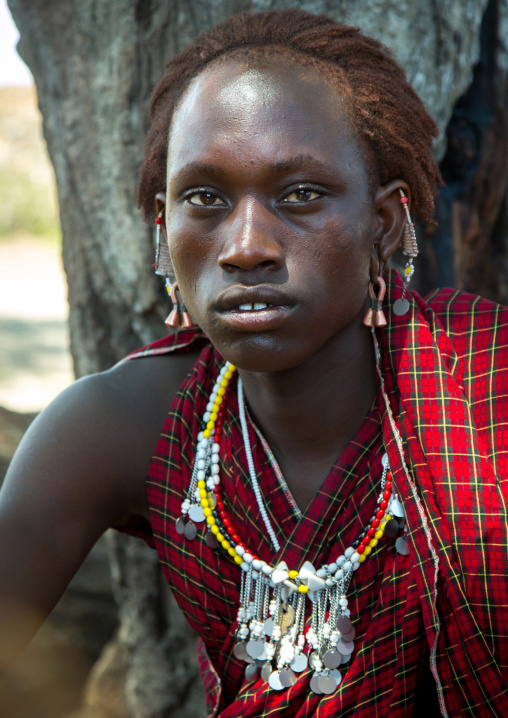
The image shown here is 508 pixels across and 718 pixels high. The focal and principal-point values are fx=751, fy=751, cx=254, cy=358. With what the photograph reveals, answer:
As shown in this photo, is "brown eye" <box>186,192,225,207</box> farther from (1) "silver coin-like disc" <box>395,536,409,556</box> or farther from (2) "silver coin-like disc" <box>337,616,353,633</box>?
(2) "silver coin-like disc" <box>337,616,353,633</box>

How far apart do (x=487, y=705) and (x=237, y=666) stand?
1.96 ft

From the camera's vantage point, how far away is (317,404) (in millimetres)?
1856

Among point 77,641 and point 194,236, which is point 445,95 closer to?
point 194,236

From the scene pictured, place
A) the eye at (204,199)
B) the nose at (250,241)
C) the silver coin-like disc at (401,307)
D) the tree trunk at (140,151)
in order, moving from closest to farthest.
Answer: the nose at (250,241) < the eye at (204,199) < the silver coin-like disc at (401,307) < the tree trunk at (140,151)

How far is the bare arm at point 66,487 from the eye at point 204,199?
59cm

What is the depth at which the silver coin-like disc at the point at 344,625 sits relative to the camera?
173 cm

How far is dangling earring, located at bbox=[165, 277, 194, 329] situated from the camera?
191cm

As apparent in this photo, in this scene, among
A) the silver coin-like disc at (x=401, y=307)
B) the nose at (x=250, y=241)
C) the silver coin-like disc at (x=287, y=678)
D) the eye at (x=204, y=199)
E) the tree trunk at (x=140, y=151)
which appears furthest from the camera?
the tree trunk at (x=140, y=151)

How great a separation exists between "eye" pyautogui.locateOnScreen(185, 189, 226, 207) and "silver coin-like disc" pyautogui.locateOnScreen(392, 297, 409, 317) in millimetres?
520

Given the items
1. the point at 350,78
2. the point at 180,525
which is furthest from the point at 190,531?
the point at 350,78

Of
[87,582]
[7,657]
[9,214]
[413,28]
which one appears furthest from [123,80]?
[9,214]

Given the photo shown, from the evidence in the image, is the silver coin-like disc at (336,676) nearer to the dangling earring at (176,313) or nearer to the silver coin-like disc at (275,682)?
the silver coin-like disc at (275,682)

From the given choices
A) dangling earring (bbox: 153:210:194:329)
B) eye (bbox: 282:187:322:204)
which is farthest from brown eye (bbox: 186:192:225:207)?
dangling earring (bbox: 153:210:194:329)

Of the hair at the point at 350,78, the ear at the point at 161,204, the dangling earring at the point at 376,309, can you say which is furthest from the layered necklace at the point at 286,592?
the hair at the point at 350,78
